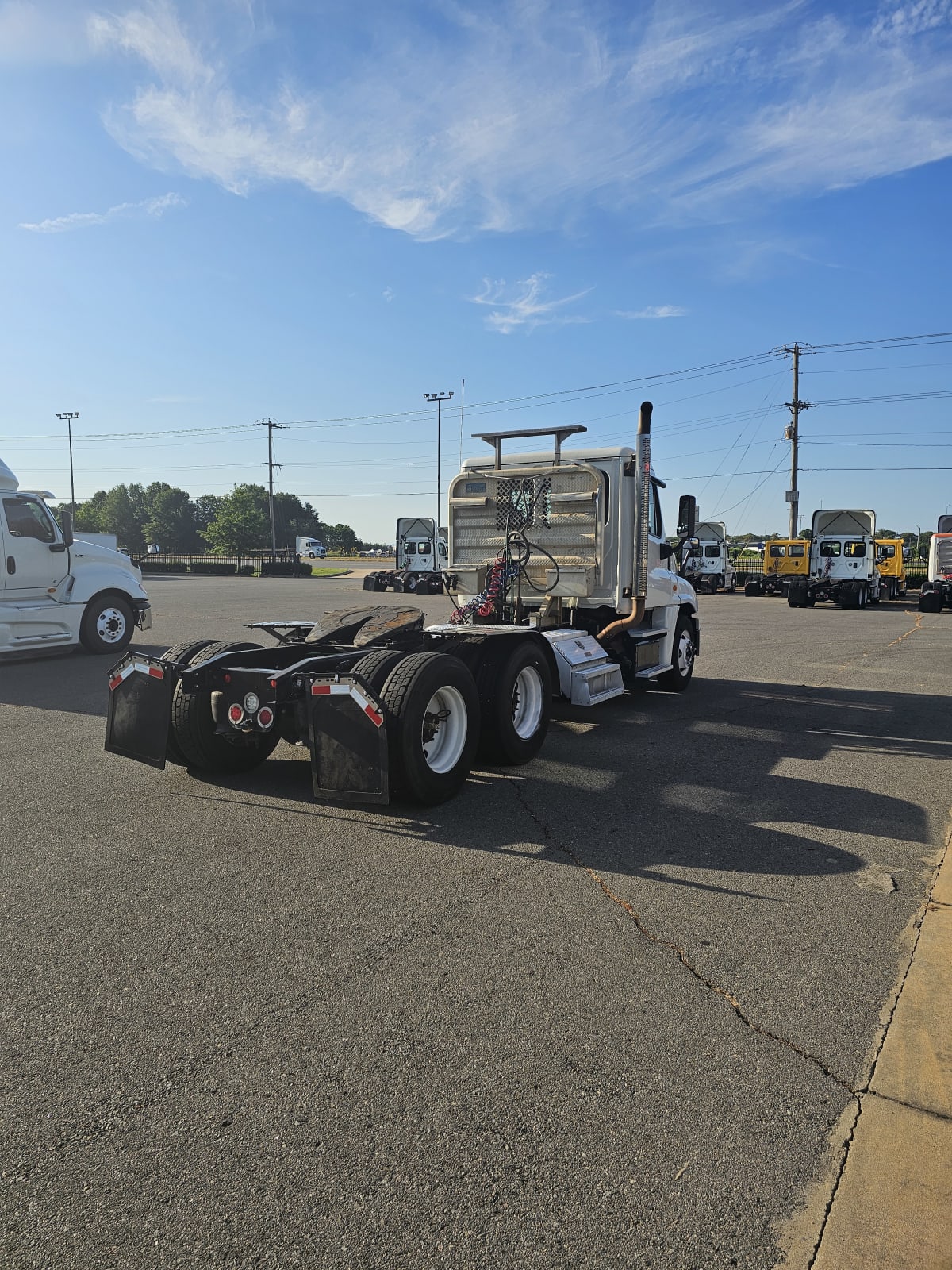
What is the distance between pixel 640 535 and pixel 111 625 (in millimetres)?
9042

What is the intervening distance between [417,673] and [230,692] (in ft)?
4.40

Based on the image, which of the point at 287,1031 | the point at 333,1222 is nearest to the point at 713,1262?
the point at 333,1222

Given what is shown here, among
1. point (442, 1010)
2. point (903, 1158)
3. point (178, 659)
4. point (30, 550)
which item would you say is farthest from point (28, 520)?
point (903, 1158)

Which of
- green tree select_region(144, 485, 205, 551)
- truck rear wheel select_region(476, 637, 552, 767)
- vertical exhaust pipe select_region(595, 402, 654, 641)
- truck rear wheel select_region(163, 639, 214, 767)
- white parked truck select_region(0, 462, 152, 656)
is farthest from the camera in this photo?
green tree select_region(144, 485, 205, 551)

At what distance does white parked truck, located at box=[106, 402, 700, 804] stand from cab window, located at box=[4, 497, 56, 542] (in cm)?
664

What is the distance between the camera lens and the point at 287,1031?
3.11 meters

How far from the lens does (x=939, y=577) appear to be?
27906 mm

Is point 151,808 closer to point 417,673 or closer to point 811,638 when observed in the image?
point 417,673

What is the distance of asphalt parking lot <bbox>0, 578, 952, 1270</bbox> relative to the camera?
229cm

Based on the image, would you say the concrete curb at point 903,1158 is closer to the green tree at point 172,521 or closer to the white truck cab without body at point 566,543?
the white truck cab without body at point 566,543

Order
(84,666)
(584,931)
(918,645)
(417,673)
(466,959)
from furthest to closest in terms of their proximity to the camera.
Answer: (918,645)
(84,666)
(417,673)
(584,931)
(466,959)

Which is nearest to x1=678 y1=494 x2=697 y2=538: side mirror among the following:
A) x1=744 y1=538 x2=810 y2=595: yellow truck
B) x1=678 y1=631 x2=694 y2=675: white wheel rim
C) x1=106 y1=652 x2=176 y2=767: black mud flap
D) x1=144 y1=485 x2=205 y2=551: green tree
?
x1=678 y1=631 x2=694 y2=675: white wheel rim

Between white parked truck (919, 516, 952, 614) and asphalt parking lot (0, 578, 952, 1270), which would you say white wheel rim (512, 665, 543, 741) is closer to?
asphalt parking lot (0, 578, 952, 1270)

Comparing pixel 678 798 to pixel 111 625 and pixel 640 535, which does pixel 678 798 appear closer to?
pixel 640 535
